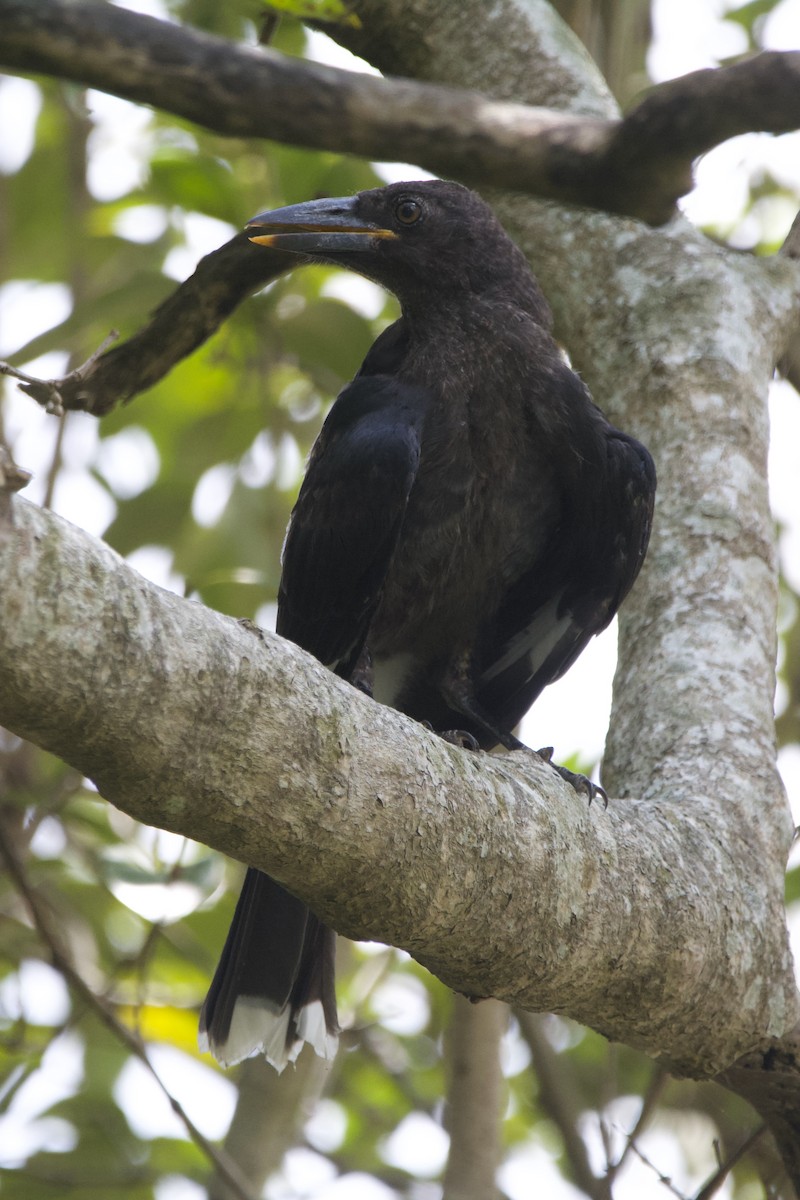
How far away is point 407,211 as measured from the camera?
3756 mm

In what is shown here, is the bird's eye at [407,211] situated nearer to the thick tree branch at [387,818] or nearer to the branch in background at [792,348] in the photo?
the branch in background at [792,348]

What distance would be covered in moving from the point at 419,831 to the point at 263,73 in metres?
1.22

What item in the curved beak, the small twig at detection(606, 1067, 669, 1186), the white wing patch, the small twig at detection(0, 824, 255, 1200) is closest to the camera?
the small twig at detection(606, 1067, 669, 1186)

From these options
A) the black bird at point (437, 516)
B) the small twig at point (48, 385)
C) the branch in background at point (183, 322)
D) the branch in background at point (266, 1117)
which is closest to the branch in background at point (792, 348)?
the black bird at point (437, 516)

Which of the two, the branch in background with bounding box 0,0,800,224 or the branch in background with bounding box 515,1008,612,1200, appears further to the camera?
the branch in background with bounding box 515,1008,612,1200

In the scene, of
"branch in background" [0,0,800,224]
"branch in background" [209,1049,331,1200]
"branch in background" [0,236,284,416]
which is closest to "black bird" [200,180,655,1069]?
"branch in background" [0,236,284,416]

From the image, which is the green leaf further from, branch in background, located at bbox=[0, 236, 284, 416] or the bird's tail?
the bird's tail

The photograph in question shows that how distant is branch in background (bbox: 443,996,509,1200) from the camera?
321cm

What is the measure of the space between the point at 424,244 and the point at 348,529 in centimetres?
98

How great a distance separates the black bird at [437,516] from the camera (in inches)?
125

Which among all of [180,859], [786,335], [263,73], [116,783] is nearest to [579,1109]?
[180,859]

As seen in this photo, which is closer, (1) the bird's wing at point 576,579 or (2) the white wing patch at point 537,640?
(1) the bird's wing at point 576,579

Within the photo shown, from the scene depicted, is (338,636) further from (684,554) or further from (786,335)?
(786,335)

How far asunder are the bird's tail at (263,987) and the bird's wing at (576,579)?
90 cm
